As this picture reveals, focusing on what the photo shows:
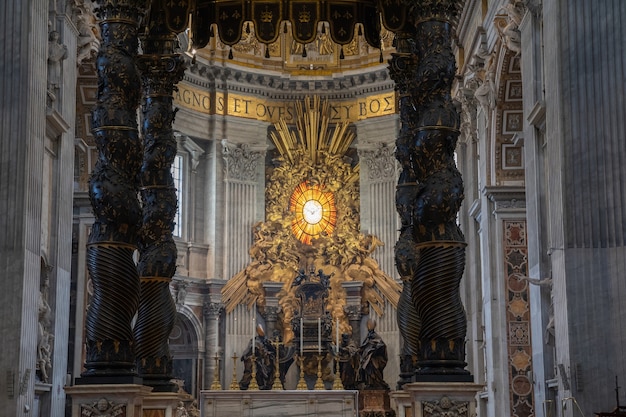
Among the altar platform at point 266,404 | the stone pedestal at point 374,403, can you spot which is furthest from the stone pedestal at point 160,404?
the stone pedestal at point 374,403

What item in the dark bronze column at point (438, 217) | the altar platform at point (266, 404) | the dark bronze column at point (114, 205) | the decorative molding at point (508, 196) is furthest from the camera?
the decorative molding at point (508, 196)

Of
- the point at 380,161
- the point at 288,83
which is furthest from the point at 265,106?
the point at 380,161

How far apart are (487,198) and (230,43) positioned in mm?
9600

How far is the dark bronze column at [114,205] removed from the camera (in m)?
8.48

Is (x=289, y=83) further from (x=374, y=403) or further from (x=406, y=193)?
(x=406, y=193)

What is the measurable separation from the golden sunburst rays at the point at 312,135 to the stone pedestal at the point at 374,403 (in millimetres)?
6895

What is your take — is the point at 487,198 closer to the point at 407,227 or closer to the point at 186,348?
the point at 407,227

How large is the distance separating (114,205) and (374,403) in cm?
1723

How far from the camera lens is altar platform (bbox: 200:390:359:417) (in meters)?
17.8

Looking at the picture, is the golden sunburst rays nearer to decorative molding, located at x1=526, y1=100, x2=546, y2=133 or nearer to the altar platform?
the altar platform

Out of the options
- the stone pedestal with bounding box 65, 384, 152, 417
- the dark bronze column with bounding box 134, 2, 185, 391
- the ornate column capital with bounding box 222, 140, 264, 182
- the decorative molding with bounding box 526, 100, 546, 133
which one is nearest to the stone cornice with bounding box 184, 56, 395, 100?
the ornate column capital with bounding box 222, 140, 264, 182

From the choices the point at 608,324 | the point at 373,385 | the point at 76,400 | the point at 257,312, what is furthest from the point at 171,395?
the point at 257,312

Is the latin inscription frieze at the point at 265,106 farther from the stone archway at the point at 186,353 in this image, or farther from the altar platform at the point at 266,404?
the altar platform at the point at 266,404

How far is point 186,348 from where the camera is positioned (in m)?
27.1
